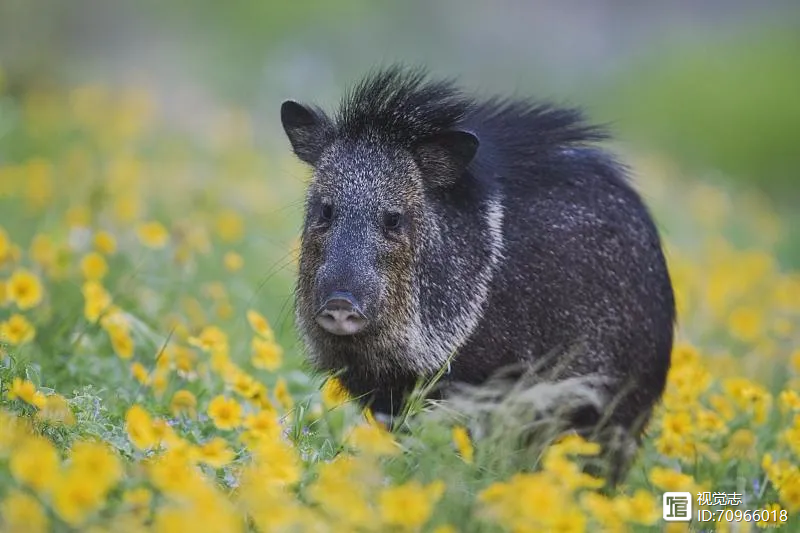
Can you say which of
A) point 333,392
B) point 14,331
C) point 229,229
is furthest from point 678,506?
point 229,229

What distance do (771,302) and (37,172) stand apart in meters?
4.98

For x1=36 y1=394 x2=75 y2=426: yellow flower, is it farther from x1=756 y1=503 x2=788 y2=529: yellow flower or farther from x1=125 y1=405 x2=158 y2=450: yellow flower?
x1=756 y1=503 x2=788 y2=529: yellow flower

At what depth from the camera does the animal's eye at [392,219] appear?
457 cm

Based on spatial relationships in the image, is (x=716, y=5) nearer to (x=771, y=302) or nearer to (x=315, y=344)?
(x=771, y=302)

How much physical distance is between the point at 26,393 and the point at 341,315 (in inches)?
47.3

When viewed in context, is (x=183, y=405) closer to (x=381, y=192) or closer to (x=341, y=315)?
(x=341, y=315)

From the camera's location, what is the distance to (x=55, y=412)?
11.6 ft

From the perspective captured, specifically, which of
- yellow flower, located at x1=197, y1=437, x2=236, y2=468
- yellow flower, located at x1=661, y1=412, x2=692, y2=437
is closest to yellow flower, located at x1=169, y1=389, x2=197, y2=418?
yellow flower, located at x1=197, y1=437, x2=236, y2=468

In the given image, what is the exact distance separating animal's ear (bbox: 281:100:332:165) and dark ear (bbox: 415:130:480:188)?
47 cm

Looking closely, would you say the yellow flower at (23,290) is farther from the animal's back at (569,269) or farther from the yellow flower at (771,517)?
the yellow flower at (771,517)

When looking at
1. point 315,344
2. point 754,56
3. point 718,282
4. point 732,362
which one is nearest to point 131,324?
point 315,344

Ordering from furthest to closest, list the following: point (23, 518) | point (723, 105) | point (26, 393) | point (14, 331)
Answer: point (723, 105)
point (14, 331)
point (26, 393)
point (23, 518)

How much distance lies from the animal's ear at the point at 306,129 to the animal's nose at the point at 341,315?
0.92 m

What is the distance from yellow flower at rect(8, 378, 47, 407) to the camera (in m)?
3.39
